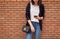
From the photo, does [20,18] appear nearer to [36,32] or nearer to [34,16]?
[34,16]

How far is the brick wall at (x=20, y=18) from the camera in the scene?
23.9 ft

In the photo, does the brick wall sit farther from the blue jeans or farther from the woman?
the blue jeans

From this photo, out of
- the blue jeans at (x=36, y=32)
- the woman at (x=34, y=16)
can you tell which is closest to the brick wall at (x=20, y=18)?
the woman at (x=34, y=16)

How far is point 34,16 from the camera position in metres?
5.96

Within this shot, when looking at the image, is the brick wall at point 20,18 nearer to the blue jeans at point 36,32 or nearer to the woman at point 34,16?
the woman at point 34,16

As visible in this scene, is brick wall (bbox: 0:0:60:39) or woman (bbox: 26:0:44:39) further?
brick wall (bbox: 0:0:60:39)

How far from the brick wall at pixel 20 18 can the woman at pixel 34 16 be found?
1.31 m

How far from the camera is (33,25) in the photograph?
5.91 meters

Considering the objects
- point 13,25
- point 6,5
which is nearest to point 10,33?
point 13,25

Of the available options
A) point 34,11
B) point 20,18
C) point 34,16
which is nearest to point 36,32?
point 34,16

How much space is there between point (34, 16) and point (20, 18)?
4.79 ft

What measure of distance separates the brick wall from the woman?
1.31 meters

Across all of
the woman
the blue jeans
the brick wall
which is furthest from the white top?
the brick wall

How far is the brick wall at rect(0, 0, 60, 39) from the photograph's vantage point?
7.29 metres
